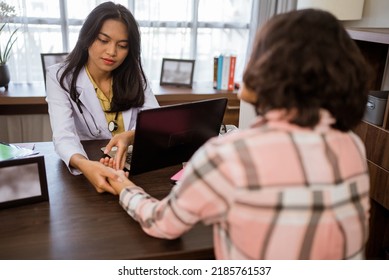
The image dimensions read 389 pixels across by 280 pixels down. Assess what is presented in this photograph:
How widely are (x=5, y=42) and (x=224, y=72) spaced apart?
153 centimetres

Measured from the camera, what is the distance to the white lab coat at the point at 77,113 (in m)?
1.48

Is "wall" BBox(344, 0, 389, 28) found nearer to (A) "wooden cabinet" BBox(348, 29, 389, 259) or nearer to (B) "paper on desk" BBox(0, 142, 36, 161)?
(A) "wooden cabinet" BBox(348, 29, 389, 259)

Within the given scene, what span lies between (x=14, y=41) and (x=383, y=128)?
7.67 feet

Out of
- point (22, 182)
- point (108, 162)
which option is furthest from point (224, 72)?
point (22, 182)

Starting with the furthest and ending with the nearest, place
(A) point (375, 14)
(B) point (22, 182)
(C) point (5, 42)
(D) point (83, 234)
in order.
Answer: (C) point (5, 42) < (A) point (375, 14) < (B) point (22, 182) < (D) point (83, 234)

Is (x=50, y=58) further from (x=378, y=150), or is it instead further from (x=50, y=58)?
(x=378, y=150)

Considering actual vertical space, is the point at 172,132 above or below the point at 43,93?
above

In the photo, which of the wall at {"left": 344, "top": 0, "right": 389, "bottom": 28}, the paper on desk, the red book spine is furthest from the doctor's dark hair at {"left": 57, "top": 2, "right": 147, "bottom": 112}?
the wall at {"left": 344, "top": 0, "right": 389, "bottom": 28}

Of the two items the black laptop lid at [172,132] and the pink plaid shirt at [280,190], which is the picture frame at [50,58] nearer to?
the black laptop lid at [172,132]

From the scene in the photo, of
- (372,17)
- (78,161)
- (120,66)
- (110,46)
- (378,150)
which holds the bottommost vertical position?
(378,150)

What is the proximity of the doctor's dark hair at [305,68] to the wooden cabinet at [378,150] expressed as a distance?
92 cm

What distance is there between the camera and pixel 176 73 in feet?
9.33

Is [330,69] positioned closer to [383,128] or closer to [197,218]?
[197,218]

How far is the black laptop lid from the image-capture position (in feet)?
3.73
